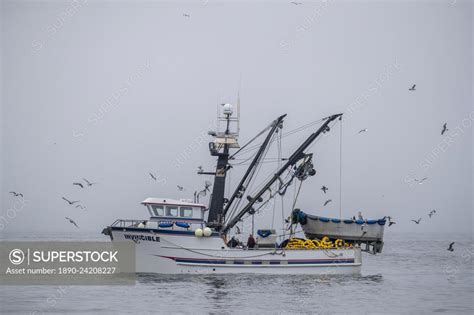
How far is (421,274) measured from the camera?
5294 cm

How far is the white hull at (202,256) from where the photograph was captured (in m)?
→ 38.2

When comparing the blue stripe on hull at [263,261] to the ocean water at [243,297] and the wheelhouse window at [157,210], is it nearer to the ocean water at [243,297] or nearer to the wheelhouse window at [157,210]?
the ocean water at [243,297]

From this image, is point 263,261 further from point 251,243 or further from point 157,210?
point 157,210

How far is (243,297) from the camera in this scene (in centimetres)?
3406

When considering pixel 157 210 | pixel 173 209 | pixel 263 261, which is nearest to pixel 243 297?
pixel 263 261

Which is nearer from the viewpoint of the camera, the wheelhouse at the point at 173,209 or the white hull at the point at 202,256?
the white hull at the point at 202,256

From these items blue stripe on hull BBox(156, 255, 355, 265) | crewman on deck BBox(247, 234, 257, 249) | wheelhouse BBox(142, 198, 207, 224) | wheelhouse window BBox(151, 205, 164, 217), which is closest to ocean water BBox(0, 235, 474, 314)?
blue stripe on hull BBox(156, 255, 355, 265)

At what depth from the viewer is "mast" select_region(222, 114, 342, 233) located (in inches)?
1577

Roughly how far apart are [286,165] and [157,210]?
25.8ft

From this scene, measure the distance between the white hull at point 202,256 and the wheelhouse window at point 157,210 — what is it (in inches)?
57.7

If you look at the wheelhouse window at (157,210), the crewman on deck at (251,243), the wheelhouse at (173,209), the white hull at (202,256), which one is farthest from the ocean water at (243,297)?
the wheelhouse window at (157,210)

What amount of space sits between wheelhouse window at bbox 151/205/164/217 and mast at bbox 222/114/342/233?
11.9 ft

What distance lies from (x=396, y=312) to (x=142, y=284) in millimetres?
13480

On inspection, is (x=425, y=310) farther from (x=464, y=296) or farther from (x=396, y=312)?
(x=464, y=296)
